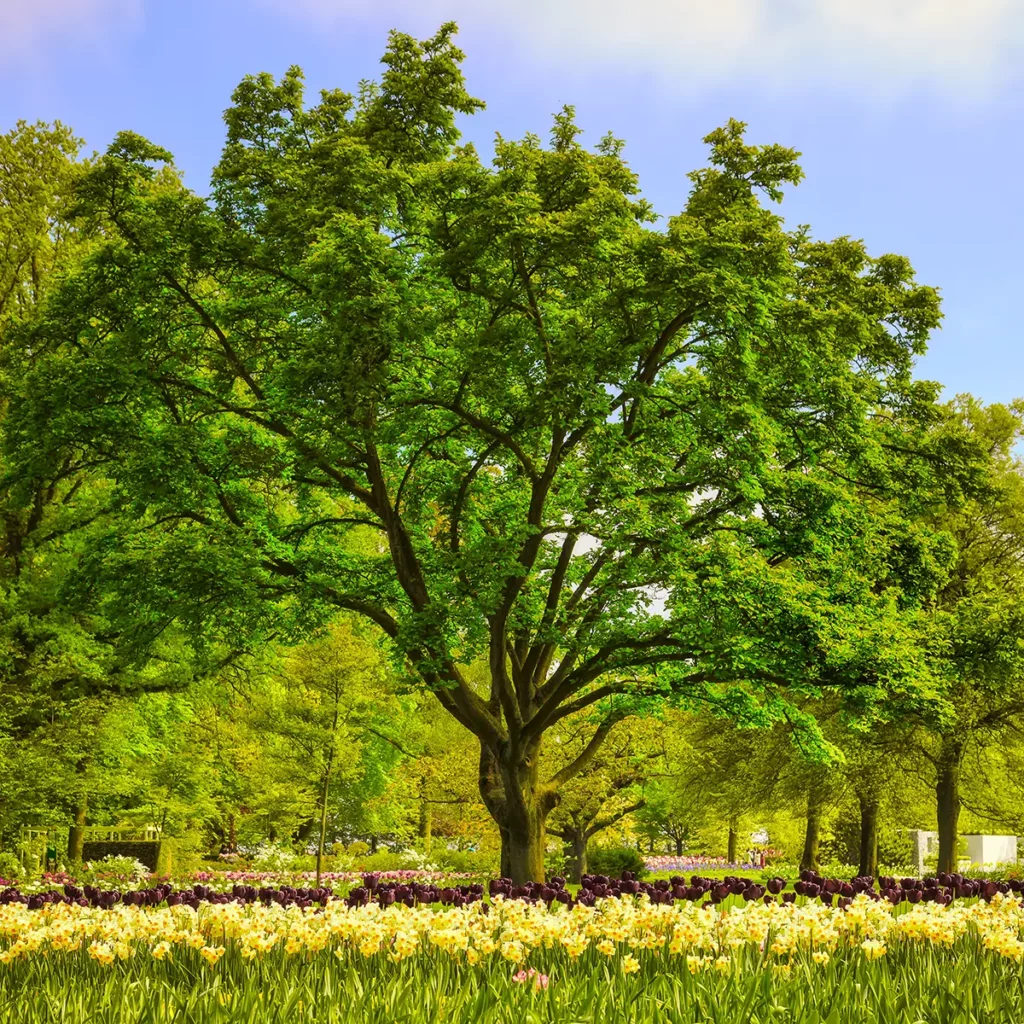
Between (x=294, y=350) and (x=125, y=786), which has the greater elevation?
(x=294, y=350)

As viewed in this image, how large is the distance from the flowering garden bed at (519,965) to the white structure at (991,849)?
3276cm

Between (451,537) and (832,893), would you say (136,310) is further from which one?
(832,893)

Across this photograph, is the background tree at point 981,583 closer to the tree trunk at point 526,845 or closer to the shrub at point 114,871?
the tree trunk at point 526,845

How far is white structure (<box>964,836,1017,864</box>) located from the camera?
36500 mm

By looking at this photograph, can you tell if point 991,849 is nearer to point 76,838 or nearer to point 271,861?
point 271,861

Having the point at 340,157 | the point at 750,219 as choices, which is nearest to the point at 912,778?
the point at 750,219

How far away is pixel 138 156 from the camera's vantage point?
679 inches

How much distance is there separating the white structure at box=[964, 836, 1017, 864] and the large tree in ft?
79.4

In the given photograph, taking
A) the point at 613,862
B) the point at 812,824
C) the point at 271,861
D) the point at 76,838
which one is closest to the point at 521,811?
the point at 613,862

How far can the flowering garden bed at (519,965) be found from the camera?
4.73 meters

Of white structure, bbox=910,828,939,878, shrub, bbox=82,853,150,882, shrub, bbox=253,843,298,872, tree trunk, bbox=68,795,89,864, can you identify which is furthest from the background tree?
tree trunk, bbox=68,795,89,864

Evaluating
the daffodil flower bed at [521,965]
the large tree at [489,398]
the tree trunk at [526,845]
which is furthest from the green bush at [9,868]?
the daffodil flower bed at [521,965]

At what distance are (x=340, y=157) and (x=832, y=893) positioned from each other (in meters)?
11.6

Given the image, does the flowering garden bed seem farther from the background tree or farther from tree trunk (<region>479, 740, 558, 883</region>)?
the background tree
